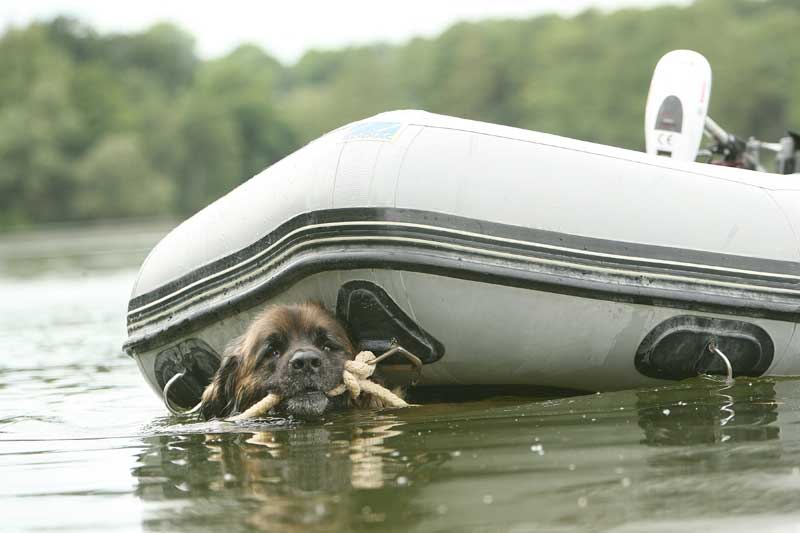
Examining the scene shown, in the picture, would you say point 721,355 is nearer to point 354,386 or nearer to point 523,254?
point 523,254

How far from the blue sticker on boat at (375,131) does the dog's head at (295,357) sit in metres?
0.75

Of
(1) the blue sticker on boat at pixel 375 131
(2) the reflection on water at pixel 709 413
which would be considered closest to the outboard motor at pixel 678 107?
(2) the reflection on water at pixel 709 413

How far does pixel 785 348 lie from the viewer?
5406 millimetres

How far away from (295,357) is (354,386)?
0.98 feet

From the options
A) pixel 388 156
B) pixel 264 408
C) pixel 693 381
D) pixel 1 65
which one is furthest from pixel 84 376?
pixel 1 65

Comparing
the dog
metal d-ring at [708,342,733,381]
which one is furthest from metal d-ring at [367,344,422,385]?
metal d-ring at [708,342,733,381]

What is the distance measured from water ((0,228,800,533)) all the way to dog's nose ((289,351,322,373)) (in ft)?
0.80

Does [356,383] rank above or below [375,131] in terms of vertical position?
below

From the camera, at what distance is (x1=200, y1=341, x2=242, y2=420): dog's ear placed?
5.44m

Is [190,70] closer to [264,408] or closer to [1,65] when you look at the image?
[1,65]

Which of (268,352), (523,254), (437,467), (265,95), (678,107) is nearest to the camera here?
(437,467)

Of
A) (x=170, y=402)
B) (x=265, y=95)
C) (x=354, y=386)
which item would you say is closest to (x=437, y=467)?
(x=354, y=386)

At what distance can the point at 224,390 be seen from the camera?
5574mm

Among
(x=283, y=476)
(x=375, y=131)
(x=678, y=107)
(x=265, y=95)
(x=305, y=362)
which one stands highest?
(x=265, y=95)
